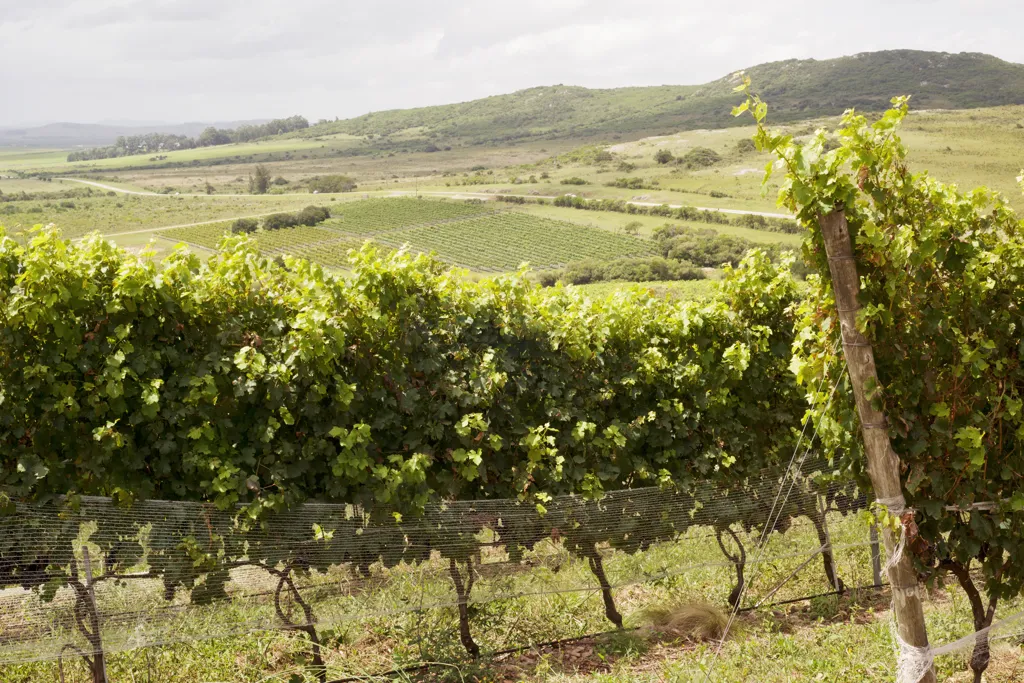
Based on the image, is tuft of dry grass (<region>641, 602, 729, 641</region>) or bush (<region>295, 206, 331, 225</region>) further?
bush (<region>295, 206, 331, 225</region>)

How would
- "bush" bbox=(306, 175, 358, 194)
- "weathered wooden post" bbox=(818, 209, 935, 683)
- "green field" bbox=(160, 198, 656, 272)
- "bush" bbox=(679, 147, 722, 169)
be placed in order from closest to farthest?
"weathered wooden post" bbox=(818, 209, 935, 683)
"green field" bbox=(160, 198, 656, 272)
"bush" bbox=(306, 175, 358, 194)
"bush" bbox=(679, 147, 722, 169)

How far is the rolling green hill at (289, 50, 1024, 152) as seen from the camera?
121625 millimetres

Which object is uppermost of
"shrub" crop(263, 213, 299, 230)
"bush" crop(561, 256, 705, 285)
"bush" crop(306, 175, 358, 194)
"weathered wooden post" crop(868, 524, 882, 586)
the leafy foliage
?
"bush" crop(306, 175, 358, 194)

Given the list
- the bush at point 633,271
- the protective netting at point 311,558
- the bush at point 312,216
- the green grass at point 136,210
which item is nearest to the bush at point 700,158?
the bush at point 633,271

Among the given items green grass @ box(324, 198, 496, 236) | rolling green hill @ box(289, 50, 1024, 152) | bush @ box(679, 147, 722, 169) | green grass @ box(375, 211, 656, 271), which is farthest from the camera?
rolling green hill @ box(289, 50, 1024, 152)

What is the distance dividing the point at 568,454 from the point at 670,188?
8871cm

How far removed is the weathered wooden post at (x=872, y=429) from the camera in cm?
396

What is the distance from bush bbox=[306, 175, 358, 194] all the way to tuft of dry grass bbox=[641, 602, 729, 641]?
92.3 metres

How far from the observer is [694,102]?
173375 millimetres

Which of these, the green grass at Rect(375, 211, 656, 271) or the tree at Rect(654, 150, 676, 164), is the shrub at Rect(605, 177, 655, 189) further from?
the green grass at Rect(375, 211, 656, 271)

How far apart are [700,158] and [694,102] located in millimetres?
74771

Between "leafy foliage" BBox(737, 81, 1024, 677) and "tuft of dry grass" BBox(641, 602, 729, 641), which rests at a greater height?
"leafy foliage" BBox(737, 81, 1024, 677)

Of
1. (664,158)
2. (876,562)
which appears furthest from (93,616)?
(664,158)

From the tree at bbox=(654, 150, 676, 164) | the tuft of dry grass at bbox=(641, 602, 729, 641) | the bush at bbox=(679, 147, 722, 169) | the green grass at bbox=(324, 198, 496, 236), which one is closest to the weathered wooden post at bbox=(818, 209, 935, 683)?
the tuft of dry grass at bbox=(641, 602, 729, 641)
